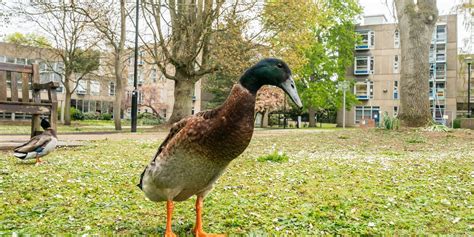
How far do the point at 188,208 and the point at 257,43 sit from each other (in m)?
19.6

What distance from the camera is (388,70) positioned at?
5478 centimetres

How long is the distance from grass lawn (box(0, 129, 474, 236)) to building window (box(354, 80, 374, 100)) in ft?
166

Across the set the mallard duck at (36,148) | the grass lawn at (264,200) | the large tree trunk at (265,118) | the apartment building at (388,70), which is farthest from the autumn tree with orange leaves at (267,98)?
the mallard duck at (36,148)

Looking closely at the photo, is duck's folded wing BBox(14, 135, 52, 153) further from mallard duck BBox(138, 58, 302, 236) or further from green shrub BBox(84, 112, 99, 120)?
green shrub BBox(84, 112, 99, 120)

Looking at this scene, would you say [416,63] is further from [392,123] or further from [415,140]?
[415,140]

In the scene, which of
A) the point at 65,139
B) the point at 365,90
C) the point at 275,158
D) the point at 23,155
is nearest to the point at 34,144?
the point at 23,155

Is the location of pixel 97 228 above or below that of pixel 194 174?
below

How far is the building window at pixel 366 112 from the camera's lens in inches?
2179

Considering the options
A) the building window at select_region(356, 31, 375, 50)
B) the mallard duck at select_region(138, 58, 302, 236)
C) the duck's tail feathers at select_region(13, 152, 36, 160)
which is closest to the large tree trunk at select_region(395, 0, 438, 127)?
the duck's tail feathers at select_region(13, 152, 36, 160)

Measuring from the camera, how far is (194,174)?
2824mm

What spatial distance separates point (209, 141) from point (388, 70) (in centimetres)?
5690

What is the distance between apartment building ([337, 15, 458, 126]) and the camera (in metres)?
53.0

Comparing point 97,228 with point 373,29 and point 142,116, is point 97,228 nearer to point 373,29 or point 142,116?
point 142,116

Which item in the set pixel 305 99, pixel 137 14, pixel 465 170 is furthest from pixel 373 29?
pixel 465 170
